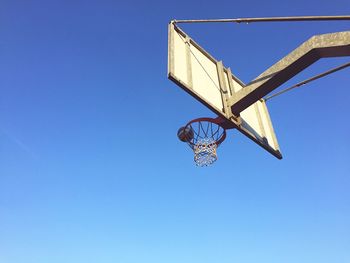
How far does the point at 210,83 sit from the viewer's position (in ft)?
19.7

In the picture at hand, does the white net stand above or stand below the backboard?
below

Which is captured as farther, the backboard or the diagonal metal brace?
the backboard

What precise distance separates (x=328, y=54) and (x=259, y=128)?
2.05 meters

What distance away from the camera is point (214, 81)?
6199 millimetres

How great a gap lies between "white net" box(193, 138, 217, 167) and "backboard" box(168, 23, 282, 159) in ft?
2.87

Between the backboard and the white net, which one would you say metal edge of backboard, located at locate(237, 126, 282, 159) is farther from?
the white net

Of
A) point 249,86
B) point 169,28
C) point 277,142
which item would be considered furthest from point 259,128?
point 169,28

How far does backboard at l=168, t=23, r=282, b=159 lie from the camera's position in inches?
210

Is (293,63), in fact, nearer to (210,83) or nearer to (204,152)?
(210,83)

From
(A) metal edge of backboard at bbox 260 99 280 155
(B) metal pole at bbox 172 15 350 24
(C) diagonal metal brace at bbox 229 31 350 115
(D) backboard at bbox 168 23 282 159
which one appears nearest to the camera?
(B) metal pole at bbox 172 15 350 24

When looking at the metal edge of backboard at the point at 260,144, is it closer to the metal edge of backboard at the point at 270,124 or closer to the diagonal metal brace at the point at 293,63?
the metal edge of backboard at the point at 270,124

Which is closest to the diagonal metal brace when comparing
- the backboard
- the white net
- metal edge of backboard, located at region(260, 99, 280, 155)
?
the backboard

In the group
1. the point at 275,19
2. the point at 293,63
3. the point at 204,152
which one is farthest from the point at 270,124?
the point at 275,19

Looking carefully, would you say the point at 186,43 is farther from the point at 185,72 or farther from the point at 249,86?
the point at 249,86
